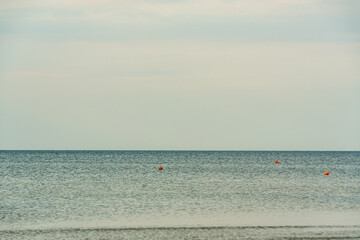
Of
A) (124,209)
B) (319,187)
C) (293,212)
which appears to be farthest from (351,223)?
(319,187)

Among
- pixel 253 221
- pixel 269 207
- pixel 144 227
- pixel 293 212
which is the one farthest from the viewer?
pixel 269 207

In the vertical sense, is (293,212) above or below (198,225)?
above

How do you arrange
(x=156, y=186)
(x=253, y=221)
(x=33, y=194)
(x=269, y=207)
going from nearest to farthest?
(x=253, y=221)
(x=269, y=207)
(x=33, y=194)
(x=156, y=186)

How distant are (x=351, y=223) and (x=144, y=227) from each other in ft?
37.3

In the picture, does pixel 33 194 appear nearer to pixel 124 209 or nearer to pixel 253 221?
pixel 124 209

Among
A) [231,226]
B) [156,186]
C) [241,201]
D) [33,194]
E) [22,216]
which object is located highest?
[156,186]

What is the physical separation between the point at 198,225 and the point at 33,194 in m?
20.5

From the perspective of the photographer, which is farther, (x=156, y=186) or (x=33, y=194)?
(x=156, y=186)

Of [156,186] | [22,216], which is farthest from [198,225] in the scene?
[156,186]

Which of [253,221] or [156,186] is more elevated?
[156,186]

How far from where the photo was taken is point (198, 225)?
29.3 metres

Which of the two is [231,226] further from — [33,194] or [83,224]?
[33,194]

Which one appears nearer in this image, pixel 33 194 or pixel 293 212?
pixel 293 212

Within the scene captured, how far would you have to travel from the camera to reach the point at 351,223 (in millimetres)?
30266
